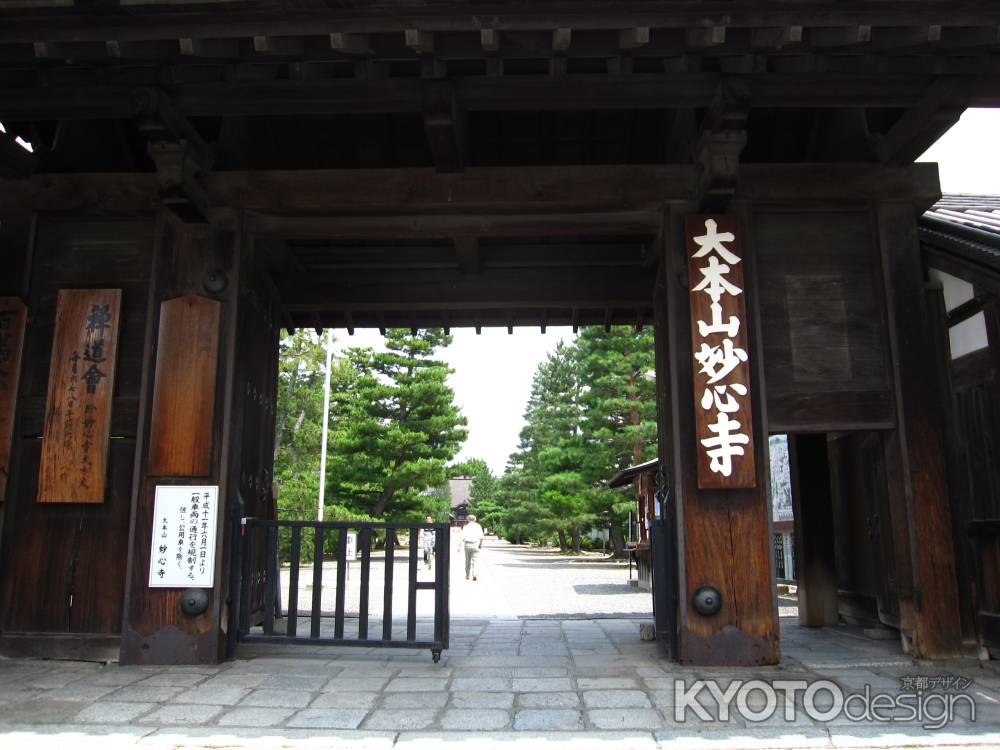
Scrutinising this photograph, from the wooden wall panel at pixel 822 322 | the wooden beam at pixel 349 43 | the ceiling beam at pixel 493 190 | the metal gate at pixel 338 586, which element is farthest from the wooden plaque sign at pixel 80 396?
the wooden wall panel at pixel 822 322

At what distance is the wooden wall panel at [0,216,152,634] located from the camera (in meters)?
6.11

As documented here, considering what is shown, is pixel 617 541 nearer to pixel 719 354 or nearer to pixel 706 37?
pixel 719 354

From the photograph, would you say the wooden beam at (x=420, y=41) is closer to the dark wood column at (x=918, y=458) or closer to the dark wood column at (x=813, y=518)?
the dark wood column at (x=918, y=458)

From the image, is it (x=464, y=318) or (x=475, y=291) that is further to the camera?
(x=464, y=318)

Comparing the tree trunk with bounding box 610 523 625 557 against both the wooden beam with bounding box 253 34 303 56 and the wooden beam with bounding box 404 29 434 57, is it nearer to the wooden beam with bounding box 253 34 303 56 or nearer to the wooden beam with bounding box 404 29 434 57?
the wooden beam with bounding box 404 29 434 57

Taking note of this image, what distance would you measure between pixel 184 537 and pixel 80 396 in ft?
5.06

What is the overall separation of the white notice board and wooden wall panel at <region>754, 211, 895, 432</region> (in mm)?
4655

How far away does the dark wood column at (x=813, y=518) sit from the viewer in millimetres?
8531

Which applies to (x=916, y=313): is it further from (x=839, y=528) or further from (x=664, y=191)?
(x=839, y=528)

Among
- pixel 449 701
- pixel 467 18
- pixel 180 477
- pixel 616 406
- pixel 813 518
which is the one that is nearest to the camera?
pixel 449 701

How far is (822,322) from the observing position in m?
6.33

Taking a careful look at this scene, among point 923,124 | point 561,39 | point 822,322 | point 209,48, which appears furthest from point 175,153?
point 923,124

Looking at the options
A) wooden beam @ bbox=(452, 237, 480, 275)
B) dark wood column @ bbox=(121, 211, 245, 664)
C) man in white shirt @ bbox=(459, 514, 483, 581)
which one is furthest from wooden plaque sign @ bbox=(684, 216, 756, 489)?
man in white shirt @ bbox=(459, 514, 483, 581)

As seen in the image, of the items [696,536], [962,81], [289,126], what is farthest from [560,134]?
[696,536]
